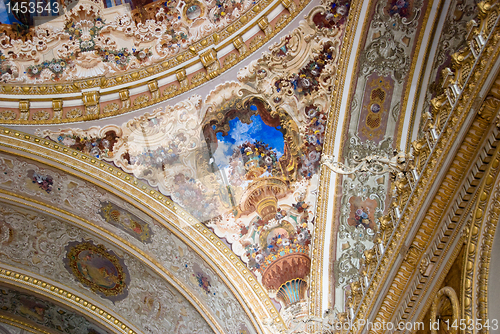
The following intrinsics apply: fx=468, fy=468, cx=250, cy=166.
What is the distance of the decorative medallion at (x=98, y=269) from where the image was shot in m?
10.4

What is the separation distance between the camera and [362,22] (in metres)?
8.01

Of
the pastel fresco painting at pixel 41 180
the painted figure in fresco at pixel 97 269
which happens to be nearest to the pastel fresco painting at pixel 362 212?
the painted figure in fresco at pixel 97 269

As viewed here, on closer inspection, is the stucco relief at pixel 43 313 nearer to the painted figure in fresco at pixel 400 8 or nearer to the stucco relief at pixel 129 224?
the stucco relief at pixel 129 224

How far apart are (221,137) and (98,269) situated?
4.35m

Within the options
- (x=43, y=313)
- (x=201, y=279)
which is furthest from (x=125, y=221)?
(x=43, y=313)

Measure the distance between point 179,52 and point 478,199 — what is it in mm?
6752

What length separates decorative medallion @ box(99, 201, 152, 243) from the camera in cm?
944

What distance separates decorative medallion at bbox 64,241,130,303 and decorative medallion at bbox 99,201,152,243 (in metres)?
0.94

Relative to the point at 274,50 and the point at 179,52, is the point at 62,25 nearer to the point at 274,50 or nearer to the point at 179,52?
the point at 179,52

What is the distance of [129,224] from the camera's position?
31.6 ft

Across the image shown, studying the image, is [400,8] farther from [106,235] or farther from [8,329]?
[8,329]

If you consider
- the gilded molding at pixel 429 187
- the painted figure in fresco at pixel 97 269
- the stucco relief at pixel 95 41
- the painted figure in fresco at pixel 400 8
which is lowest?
the gilded molding at pixel 429 187

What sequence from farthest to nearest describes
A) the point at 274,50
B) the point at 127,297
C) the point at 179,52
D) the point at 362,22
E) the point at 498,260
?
1. the point at 127,297
2. the point at 179,52
3. the point at 274,50
4. the point at 362,22
5. the point at 498,260

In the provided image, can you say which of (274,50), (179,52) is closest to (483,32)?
(274,50)
